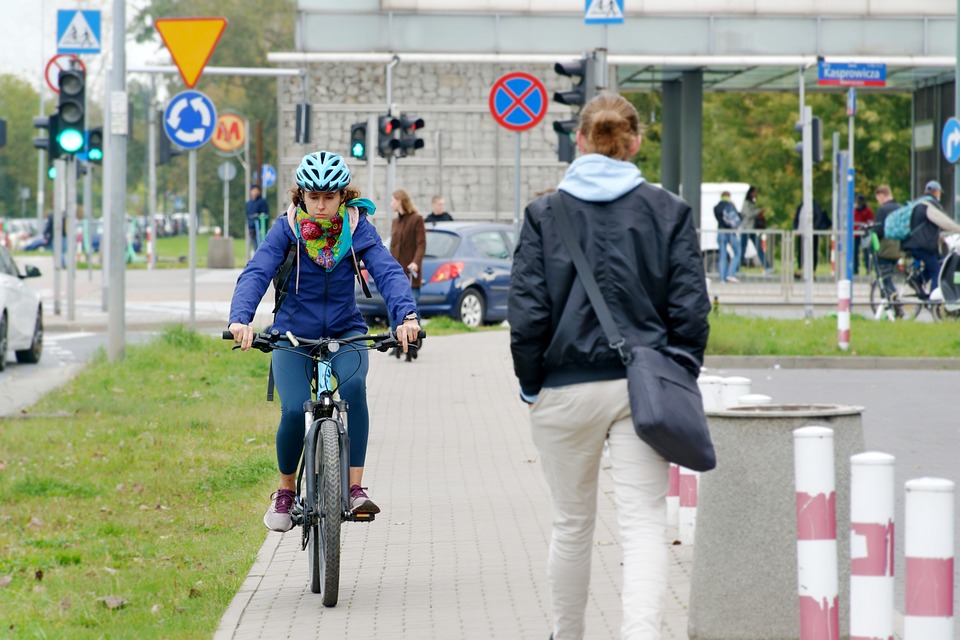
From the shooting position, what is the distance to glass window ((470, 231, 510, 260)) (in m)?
23.7

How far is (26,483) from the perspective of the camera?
10.1m

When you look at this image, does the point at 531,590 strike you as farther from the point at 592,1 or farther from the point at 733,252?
the point at 733,252

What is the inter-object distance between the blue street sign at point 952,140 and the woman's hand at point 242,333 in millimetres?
19786

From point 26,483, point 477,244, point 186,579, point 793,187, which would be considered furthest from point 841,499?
point 793,187

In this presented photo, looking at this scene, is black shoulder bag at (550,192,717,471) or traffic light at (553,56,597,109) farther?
traffic light at (553,56,597,109)

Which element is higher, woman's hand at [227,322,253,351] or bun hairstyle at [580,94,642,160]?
bun hairstyle at [580,94,642,160]

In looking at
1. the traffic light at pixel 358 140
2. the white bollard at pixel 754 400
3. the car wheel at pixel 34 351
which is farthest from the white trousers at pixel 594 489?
the traffic light at pixel 358 140

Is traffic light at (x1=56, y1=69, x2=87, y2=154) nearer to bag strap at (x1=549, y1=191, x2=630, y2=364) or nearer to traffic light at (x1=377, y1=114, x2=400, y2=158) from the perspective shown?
traffic light at (x1=377, y1=114, x2=400, y2=158)

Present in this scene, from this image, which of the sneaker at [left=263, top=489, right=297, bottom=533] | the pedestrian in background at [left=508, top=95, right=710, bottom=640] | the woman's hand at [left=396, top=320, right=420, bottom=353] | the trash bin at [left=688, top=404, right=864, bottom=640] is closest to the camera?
the pedestrian in background at [left=508, top=95, right=710, bottom=640]

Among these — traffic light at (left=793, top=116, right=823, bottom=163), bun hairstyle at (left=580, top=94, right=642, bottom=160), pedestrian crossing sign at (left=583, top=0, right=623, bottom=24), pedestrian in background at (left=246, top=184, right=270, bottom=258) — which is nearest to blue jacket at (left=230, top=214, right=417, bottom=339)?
bun hairstyle at (left=580, top=94, right=642, bottom=160)

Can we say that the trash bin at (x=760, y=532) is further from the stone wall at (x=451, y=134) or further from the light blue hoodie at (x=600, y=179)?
the stone wall at (x=451, y=134)

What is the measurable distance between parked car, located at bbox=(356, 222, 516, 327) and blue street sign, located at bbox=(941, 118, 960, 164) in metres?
6.58

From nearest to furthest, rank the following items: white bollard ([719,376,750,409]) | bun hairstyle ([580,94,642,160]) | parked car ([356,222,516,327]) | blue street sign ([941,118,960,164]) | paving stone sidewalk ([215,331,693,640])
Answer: bun hairstyle ([580,94,642,160])
paving stone sidewalk ([215,331,693,640])
white bollard ([719,376,750,409])
parked car ([356,222,516,327])
blue street sign ([941,118,960,164])

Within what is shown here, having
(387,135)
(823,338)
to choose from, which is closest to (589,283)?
(823,338)
